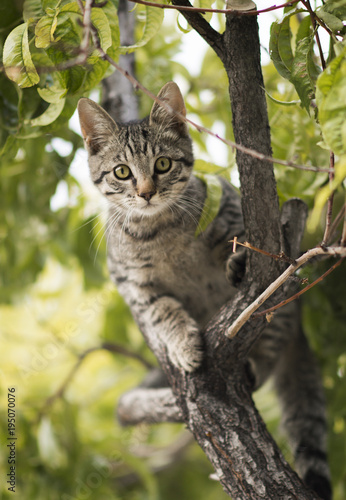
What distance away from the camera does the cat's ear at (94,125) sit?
59.8 inches

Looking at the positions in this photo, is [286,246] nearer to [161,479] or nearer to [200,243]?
[200,243]

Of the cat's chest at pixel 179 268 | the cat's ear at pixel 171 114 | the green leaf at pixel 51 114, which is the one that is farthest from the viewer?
the cat's chest at pixel 179 268

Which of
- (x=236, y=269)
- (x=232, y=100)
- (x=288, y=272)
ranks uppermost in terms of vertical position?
(x=232, y=100)

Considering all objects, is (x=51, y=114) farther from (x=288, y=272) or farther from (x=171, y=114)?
(x=288, y=272)

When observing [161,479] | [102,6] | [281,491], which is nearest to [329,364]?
[281,491]

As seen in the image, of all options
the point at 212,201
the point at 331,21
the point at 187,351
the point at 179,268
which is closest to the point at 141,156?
the point at 212,201

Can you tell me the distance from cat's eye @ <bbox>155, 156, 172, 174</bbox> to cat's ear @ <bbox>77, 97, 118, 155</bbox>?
0.63ft

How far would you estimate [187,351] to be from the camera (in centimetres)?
138

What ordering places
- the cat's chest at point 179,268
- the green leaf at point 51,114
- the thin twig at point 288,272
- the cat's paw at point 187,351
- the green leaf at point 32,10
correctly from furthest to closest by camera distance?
the cat's chest at point 179,268, the cat's paw at point 187,351, the green leaf at point 51,114, the green leaf at point 32,10, the thin twig at point 288,272

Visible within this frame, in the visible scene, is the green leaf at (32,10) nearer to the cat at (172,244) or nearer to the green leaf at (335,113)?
the cat at (172,244)

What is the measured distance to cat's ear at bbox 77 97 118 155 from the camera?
152 centimetres

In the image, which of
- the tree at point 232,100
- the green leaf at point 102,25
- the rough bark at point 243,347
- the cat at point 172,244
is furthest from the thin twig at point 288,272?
the green leaf at point 102,25

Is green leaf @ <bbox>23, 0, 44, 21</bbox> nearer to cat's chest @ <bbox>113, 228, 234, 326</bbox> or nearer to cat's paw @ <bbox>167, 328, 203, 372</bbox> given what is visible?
cat's chest @ <bbox>113, 228, 234, 326</bbox>

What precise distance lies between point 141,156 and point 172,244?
346 mm
